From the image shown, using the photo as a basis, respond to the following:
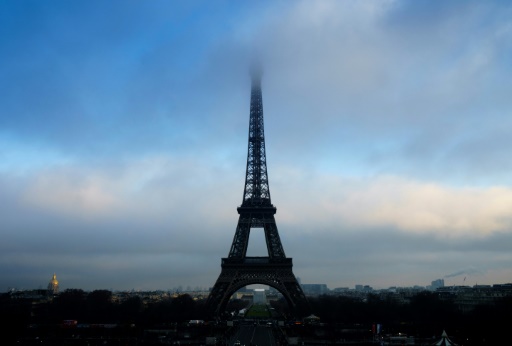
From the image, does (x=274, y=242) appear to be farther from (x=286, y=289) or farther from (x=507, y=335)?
(x=507, y=335)

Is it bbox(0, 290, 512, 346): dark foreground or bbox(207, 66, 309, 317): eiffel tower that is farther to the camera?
bbox(207, 66, 309, 317): eiffel tower

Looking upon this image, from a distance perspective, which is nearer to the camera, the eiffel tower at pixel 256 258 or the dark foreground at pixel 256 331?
the dark foreground at pixel 256 331

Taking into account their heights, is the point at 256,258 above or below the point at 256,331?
above

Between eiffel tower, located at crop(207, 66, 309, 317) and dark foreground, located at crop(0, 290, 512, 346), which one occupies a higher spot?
eiffel tower, located at crop(207, 66, 309, 317)

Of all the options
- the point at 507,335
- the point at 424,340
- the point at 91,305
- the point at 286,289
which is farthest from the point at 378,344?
the point at 91,305

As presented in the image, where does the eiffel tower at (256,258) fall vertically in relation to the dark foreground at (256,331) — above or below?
above

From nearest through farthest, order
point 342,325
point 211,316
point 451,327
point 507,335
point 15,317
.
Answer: point 507,335 → point 15,317 → point 451,327 → point 342,325 → point 211,316

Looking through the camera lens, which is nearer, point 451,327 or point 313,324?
point 451,327

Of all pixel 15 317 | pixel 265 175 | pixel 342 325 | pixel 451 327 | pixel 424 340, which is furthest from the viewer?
pixel 265 175
